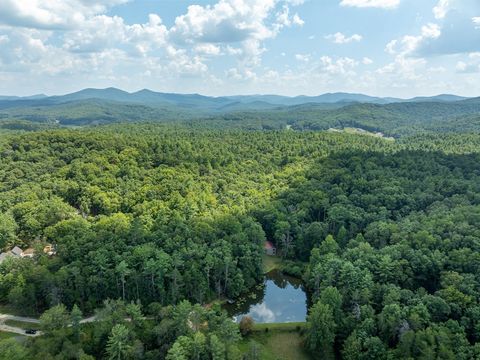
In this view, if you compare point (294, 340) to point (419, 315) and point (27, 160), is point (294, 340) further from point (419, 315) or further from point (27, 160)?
point (27, 160)

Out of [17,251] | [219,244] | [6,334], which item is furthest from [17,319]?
[219,244]

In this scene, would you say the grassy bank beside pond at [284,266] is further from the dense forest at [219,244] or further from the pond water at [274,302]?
the pond water at [274,302]

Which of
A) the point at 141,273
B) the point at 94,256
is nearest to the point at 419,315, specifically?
the point at 141,273

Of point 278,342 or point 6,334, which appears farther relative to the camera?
point 278,342

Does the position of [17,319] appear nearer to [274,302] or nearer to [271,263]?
[274,302]

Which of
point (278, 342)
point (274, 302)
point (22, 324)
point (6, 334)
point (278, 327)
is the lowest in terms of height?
point (274, 302)

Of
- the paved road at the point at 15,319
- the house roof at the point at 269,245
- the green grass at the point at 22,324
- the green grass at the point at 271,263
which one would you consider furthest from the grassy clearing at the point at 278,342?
the paved road at the point at 15,319
